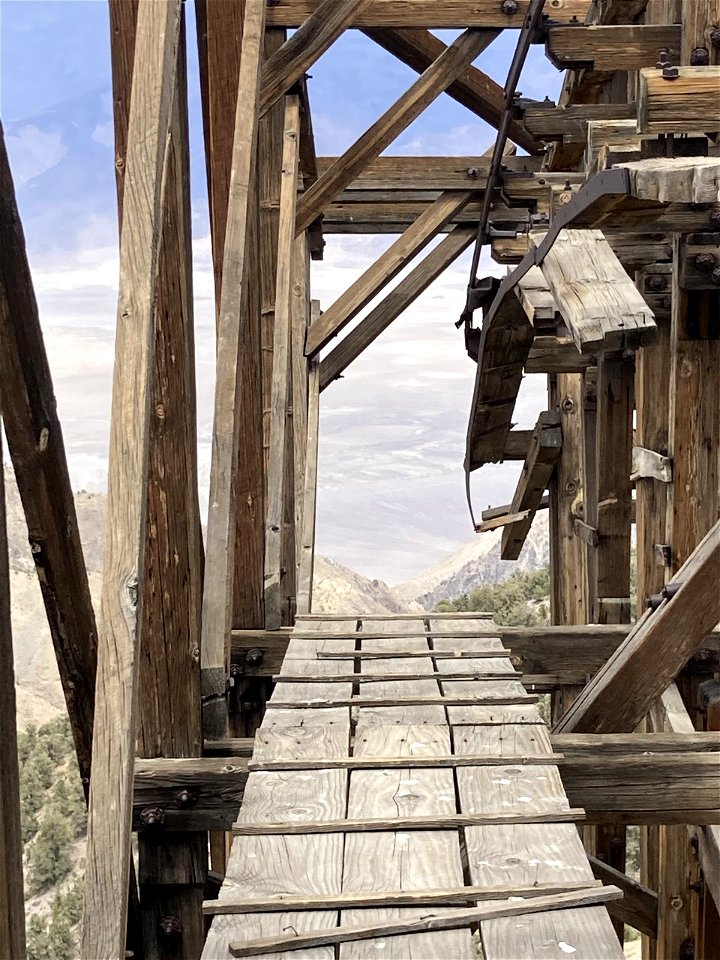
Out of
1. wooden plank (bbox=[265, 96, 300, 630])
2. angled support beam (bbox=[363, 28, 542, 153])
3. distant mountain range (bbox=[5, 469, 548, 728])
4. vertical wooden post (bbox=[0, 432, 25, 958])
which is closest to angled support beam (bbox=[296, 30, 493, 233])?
angled support beam (bbox=[363, 28, 542, 153])

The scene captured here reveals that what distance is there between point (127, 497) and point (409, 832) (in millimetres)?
864

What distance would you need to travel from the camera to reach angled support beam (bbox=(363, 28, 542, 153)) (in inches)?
261

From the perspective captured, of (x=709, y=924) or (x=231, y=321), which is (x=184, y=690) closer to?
(x=231, y=321)

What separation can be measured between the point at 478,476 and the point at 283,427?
4530 cm

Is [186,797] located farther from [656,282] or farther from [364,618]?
[656,282]

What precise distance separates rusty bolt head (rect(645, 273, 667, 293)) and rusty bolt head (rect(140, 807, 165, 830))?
350 centimetres

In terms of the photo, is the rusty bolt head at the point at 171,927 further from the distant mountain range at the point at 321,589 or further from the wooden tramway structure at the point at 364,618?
the distant mountain range at the point at 321,589

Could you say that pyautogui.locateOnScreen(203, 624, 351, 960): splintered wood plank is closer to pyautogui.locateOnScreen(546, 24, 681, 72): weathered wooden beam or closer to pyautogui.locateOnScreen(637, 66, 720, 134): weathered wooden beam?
pyautogui.locateOnScreen(637, 66, 720, 134): weathered wooden beam

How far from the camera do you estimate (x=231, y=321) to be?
10.9 ft

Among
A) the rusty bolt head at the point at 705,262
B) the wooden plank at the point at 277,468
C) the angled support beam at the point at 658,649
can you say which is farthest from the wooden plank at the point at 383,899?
the rusty bolt head at the point at 705,262

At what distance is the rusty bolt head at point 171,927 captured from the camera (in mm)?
3064

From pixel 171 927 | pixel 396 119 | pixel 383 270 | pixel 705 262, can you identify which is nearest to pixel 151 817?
pixel 171 927

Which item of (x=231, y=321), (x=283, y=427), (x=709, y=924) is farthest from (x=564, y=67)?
(x=709, y=924)

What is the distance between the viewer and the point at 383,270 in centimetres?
759
